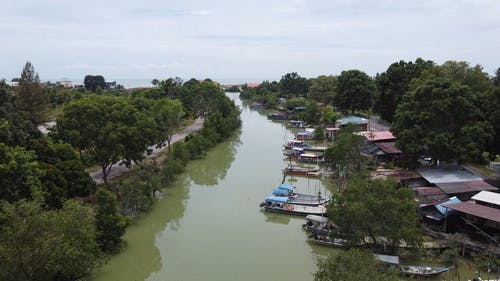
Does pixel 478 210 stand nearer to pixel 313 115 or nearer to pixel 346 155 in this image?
pixel 346 155

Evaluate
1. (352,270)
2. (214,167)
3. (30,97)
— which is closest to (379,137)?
(214,167)

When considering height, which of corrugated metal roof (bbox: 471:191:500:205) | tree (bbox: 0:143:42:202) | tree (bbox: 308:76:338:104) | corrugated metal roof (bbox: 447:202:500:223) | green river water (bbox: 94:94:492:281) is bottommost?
green river water (bbox: 94:94:492:281)

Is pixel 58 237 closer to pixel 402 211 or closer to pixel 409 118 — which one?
pixel 402 211

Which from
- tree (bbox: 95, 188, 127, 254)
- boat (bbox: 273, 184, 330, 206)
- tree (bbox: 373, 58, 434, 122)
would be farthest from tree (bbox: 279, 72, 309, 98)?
tree (bbox: 95, 188, 127, 254)

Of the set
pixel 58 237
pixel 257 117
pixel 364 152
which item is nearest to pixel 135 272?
pixel 58 237

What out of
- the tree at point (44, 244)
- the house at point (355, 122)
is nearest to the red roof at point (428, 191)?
the tree at point (44, 244)

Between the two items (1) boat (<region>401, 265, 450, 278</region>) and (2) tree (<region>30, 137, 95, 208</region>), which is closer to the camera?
(1) boat (<region>401, 265, 450, 278</region>)

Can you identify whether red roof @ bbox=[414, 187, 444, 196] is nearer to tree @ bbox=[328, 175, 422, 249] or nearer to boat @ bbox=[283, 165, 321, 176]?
tree @ bbox=[328, 175, 422, 249]
